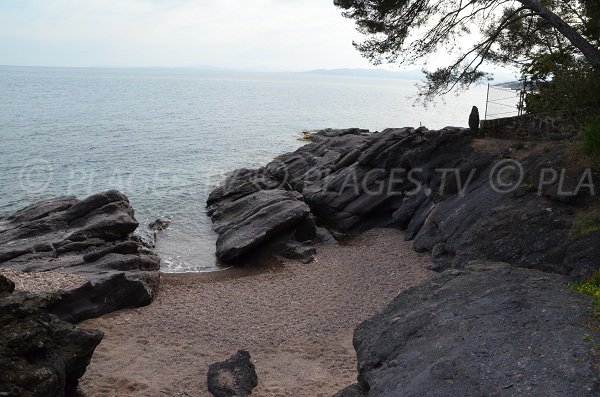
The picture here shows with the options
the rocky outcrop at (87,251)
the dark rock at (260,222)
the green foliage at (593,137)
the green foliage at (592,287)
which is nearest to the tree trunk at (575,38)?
the green foliage at (593,137)

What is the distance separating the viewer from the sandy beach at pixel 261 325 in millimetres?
15016

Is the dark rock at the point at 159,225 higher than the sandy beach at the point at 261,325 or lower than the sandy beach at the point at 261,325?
lower

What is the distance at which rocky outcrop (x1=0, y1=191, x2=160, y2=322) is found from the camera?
20.2m

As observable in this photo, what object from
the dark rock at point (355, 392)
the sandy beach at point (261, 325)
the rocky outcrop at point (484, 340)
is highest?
the rocky outcrop at point (484, 340)

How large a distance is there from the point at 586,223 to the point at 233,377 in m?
13.3

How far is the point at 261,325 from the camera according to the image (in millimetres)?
19094

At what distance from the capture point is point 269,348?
17406mm

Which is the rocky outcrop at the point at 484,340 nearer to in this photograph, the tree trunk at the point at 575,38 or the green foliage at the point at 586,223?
the green foliage at the point at 586,223

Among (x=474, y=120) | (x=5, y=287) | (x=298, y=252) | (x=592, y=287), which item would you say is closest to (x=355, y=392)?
(x=592, y=287)

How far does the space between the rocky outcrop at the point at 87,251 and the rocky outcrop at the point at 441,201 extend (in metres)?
6.22

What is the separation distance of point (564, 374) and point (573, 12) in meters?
24.7

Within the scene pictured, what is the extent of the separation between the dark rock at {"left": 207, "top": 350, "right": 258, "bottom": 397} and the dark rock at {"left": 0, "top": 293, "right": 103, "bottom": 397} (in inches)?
140

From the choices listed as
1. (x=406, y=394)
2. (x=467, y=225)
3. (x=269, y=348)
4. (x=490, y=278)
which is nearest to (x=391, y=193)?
(x=467, y=225)

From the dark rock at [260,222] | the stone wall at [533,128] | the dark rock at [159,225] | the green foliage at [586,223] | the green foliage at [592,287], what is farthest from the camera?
the dark rock at [159,225]
